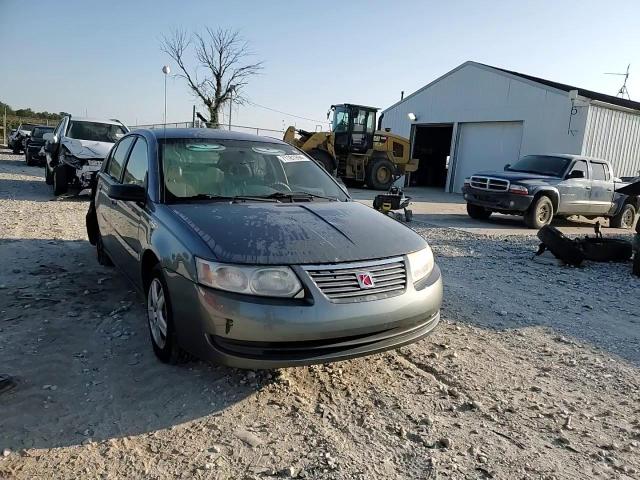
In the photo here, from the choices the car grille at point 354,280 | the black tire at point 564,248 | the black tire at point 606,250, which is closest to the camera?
the car grille at point 354,280

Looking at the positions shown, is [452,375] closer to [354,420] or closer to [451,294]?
[354,420]

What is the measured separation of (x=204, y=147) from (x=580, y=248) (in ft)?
19.4

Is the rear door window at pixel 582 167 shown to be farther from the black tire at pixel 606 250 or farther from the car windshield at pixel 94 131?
the car windshield at pixel 94 131

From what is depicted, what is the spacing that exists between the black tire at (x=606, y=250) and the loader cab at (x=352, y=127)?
12.5m

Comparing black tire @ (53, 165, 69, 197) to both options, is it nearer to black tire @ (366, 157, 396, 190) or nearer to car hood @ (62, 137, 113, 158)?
car hood @ (62, 137, 113, 158)

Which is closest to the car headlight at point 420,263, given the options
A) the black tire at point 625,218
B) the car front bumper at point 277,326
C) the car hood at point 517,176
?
the car front bumper at point 277,326

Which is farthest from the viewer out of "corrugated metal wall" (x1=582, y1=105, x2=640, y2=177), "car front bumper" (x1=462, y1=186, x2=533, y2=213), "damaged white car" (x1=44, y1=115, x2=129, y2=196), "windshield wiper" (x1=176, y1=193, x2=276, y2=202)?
"corrugated metal wall" (x1=582, y1=105, x2=640, y2=177)

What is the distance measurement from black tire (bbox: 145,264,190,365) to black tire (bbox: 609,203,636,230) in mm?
13466

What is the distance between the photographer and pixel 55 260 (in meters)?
5.79

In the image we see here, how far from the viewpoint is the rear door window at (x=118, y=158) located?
188 inches

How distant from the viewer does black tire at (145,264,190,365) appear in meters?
3.14

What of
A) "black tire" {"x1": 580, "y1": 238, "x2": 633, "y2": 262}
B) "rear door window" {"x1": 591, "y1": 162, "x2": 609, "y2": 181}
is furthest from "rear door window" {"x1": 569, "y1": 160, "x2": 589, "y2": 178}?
"black tire" {"x1": 580, "y1": 238, "x2": 633, "y2": 262}

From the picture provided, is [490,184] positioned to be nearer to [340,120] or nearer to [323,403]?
[340,120]

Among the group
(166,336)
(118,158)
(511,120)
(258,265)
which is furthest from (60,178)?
(511,120)
